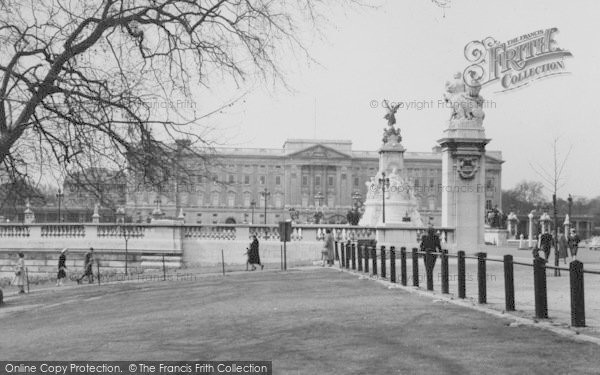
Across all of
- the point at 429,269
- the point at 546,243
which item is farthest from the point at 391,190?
the point at 429,269

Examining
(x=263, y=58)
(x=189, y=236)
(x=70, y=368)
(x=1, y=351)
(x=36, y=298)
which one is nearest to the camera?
(x=70, y=368)

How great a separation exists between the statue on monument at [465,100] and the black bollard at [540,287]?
2192 centimetres

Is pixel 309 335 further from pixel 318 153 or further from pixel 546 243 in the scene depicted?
pixel 318 153

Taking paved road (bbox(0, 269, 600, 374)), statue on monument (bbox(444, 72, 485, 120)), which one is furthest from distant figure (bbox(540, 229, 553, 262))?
paved road (bbox(0, 269, 600, 374))

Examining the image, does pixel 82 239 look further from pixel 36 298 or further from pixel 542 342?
pixel 542 342

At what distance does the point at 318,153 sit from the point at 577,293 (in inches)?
5645

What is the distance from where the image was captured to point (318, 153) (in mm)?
153250

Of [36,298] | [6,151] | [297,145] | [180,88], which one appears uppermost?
[297,145]

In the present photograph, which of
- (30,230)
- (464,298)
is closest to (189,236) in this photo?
(30,230)

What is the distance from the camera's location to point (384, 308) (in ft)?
42.9

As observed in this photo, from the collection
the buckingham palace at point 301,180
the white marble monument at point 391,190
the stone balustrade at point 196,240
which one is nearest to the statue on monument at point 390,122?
the white marble monument at point 391,190

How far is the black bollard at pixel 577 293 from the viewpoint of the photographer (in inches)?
389

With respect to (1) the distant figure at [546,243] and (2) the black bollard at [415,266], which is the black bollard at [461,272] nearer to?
(2) the black bollard at [415,266]

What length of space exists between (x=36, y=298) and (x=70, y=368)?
56.1ft
